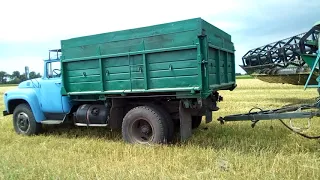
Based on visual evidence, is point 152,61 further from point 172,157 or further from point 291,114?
point 291,114

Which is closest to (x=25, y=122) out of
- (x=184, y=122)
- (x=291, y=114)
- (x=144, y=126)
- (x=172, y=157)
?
(x=144, y=126)

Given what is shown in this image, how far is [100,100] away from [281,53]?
31.0ft

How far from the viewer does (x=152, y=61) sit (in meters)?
6.12

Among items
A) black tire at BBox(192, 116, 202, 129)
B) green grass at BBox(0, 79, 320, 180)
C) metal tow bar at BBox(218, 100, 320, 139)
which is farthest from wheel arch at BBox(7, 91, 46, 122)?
metal tow bar at BBox(218, 100, 320, 139)

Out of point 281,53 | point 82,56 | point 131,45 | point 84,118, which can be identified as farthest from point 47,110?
point 281,53

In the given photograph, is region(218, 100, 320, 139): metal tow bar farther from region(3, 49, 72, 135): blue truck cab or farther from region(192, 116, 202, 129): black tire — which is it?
region(3, 49, 72, 135): blue truck cab

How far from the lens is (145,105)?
6.57 m

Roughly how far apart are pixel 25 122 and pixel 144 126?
339 centimetres

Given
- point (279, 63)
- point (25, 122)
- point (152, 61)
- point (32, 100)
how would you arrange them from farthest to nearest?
point (279, 63), point (25, 122), point (32, 100), point (152, 61)

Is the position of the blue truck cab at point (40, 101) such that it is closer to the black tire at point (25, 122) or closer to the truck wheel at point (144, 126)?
the black tire at point (25, 122)

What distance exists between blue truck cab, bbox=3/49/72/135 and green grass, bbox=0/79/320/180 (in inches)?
17.0

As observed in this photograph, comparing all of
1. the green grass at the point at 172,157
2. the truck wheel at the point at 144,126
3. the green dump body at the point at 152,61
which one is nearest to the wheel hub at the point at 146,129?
the truck wheel at the point at 144,126

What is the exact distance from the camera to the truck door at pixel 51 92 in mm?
7630

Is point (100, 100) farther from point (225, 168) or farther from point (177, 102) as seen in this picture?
point (225, 168)
